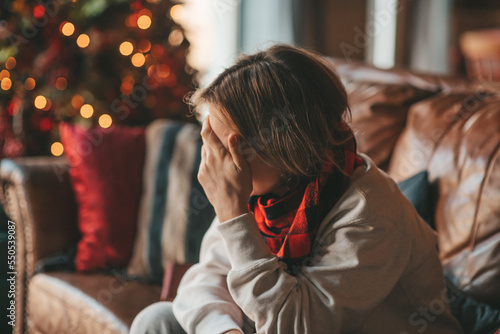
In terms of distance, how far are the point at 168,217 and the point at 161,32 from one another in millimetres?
1016

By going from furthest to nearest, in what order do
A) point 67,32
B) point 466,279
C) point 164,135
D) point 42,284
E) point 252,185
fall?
point 67,32 < point 164,135 < point 42,284 < point 466,279 < point 252,185

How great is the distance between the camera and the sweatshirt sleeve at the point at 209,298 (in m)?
1.02

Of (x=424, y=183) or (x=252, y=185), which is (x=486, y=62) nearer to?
(x=424, y=183)

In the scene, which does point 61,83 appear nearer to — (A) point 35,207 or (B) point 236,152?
(A) point 35,207

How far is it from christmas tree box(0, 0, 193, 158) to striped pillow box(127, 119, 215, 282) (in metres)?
0.51

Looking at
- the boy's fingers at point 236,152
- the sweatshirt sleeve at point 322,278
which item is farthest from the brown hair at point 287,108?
the sweatshirt sleeve at point 322,278

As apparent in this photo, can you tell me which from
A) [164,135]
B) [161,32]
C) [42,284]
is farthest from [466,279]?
[161,32]

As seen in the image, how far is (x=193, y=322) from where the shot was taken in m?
1.03

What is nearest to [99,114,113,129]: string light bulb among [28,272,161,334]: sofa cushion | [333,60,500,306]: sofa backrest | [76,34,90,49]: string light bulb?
[76,34,90,49]: string light bulb

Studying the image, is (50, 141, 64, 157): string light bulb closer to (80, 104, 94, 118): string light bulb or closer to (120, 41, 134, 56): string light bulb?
(80, 104, 94, 118): string light bulb

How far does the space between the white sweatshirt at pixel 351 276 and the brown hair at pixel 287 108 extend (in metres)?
0.11

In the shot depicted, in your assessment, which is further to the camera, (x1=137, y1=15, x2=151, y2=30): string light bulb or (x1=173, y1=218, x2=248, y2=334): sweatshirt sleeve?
(x1=137, y1=15, x2=151, y2=30): string light bulb

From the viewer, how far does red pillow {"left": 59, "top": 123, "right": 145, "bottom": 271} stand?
1.76 metres

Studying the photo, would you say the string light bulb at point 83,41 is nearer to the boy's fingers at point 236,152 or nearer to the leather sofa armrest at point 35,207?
the leather sofa armrest at point 35,207
